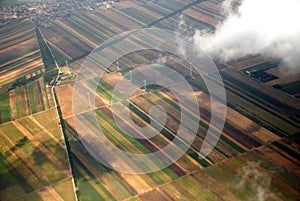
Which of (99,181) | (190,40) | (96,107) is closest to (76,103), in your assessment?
(96,107)

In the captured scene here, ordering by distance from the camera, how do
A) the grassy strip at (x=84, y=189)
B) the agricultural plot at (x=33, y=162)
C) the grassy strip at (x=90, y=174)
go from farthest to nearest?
1. the agricultural plot at (x=33, y=162)
2. the grassy strip at (x=90, y=174)
3. the grassy strip at (x=84, y=189)

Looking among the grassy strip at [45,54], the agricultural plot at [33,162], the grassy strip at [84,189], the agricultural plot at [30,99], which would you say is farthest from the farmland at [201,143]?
the grassy strip at [45,54]

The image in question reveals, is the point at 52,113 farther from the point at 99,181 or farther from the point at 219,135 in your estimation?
the point at 219,135

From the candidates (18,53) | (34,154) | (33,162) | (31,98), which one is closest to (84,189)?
(33,162)

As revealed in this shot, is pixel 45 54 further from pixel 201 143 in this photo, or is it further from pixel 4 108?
pixel 201 143

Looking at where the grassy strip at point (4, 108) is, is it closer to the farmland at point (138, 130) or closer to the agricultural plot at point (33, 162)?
the farmland at point (138, 130)

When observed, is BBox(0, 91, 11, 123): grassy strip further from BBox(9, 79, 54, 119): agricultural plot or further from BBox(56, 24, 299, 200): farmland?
BBox(56, 24, 299, 200): farmland
